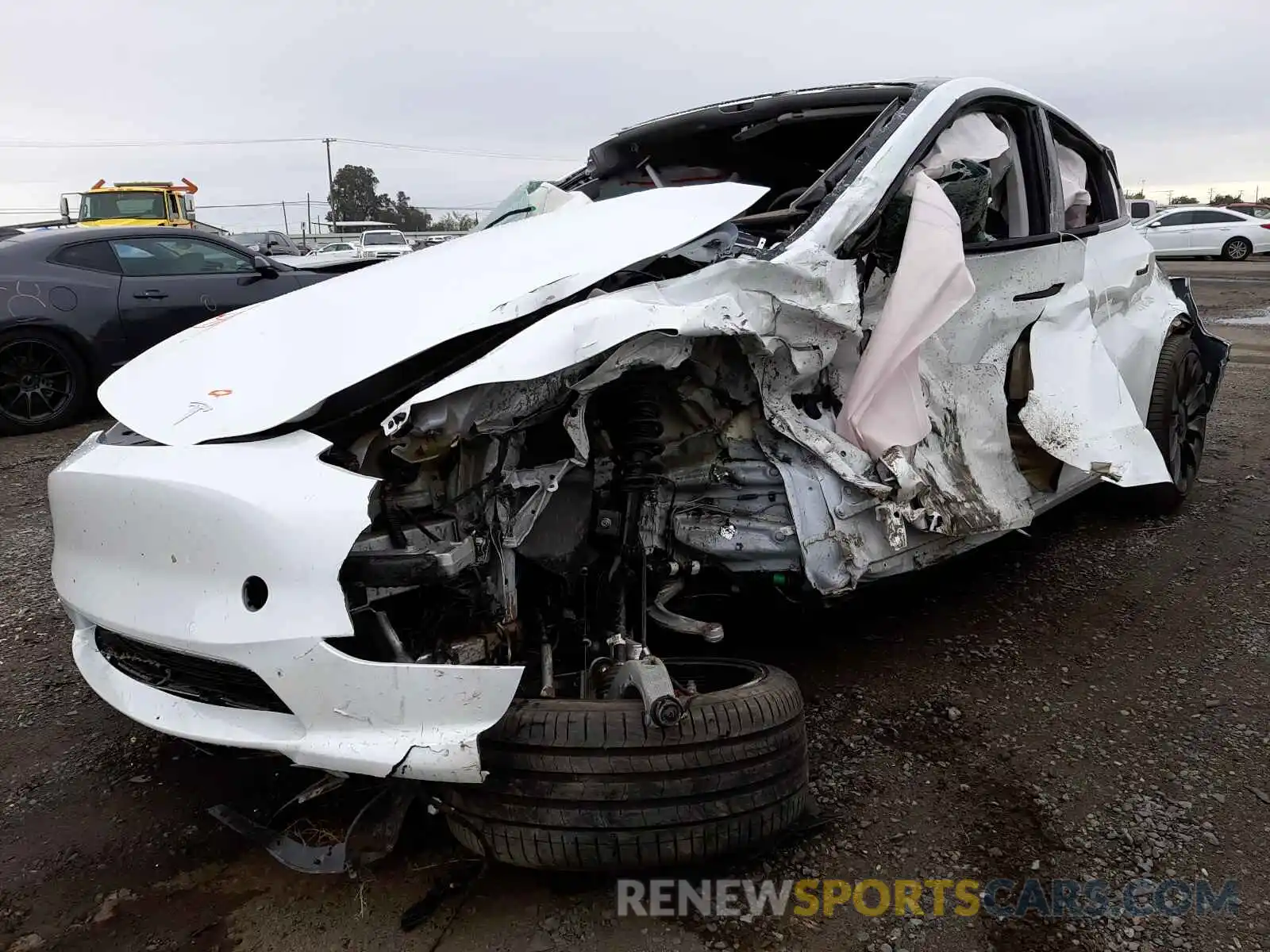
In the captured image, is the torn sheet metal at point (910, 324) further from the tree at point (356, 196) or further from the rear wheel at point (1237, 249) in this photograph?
the tree at point (356, 196)

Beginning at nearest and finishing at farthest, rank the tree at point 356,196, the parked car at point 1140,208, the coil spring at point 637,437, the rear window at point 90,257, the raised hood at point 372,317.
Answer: the raised hood at point 372,317 → the coil spring at point 637,437 → the parked car at point 1140,208 → the rear window at point 90,257 → the tree at point 356,196

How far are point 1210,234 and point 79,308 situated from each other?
2276 centimetres

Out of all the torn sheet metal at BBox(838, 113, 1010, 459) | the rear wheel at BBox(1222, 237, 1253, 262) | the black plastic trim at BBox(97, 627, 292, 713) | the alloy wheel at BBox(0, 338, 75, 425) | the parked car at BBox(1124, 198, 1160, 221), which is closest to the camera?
the black plastic trim at BBox(97, 627, 292, 713)

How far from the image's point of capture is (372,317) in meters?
2.43

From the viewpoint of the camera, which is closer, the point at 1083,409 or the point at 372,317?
the point at 372,317

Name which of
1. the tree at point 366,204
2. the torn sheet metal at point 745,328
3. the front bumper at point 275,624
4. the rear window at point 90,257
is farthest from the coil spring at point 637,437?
the tree at point 366,204

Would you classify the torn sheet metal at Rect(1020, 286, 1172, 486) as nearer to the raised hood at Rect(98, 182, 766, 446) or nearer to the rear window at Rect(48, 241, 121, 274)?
the raised hood at Rect(98, 182, 766, 446)

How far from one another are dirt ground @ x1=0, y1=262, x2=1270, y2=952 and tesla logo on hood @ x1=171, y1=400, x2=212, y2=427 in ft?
2.61

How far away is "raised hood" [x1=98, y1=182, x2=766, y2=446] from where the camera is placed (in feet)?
7.13

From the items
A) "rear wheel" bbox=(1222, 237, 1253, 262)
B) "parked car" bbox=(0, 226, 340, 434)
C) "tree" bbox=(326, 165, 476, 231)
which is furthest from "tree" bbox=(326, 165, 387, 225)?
"parked car" bbox=(0, 226, 340, 434)

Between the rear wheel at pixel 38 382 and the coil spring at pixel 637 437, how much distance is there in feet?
17.7

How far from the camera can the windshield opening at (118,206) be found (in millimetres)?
14422

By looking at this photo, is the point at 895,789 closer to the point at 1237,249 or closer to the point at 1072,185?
the point at 1072,185

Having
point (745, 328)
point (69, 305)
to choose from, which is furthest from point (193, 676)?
point (69, 305)
